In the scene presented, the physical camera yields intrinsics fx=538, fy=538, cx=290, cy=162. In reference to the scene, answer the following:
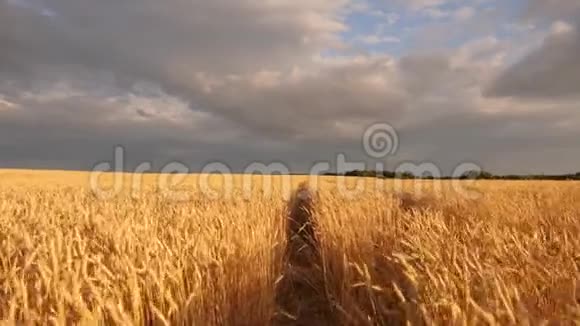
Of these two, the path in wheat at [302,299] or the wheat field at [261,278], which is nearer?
the wheat field at [261,278]

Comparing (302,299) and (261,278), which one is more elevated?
(261,278)

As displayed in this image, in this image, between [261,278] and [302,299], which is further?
[302,299]

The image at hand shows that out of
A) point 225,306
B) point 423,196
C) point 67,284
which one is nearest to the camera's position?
point 67,284

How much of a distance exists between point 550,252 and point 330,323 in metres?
1.83

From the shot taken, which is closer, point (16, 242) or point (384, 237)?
point (16, 242)

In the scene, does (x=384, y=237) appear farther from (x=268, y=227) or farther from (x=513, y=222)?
(x=513, y=222)

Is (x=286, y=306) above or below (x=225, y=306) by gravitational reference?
below

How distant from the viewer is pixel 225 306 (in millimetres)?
3203

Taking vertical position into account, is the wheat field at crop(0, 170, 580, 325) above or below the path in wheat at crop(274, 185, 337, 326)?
above

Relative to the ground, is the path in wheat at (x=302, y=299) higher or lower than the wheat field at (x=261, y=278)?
lower

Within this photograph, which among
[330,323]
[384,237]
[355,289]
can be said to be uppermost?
[384,237]

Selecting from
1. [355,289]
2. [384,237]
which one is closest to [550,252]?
[355,289]

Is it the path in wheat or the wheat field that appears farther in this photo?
the path in wheat

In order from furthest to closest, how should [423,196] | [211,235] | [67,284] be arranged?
[423,196]
[211,235]
[67,284]
